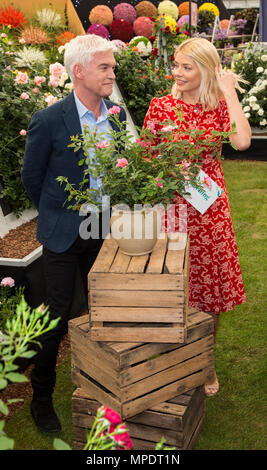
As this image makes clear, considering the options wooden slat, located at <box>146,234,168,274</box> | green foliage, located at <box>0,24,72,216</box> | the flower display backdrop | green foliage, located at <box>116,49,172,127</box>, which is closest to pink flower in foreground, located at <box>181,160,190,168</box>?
wooden slat, located at <box>146,234,168,274</box>

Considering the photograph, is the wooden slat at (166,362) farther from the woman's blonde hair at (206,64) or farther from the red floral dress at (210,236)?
the woman's blonde hair at (206,64)

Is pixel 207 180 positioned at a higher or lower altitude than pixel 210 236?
higher

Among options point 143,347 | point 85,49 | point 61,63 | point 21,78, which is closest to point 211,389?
point 143,347

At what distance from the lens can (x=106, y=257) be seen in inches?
92.2

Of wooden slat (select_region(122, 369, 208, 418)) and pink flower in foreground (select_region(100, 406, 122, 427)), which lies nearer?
pink flower in foreground (select_region(100, 406, 122, 427))

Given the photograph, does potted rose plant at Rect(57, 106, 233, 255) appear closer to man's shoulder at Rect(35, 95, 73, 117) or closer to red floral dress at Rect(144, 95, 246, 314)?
man's shoulder at Rect(35, 95, 73, 117)

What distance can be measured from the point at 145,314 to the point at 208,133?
40.4 inches

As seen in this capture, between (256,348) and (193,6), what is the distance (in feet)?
13.9

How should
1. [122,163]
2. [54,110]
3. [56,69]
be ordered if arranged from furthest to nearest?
[56,69]
[54,110]
[122,163]

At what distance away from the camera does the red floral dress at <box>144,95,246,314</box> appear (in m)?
2.83

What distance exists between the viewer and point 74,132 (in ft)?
8.32

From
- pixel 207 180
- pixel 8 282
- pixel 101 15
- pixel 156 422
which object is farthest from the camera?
pixel 101 15

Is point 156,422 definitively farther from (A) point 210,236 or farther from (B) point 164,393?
(A) point 210,236

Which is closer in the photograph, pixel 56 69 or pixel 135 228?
pixel 135 228
